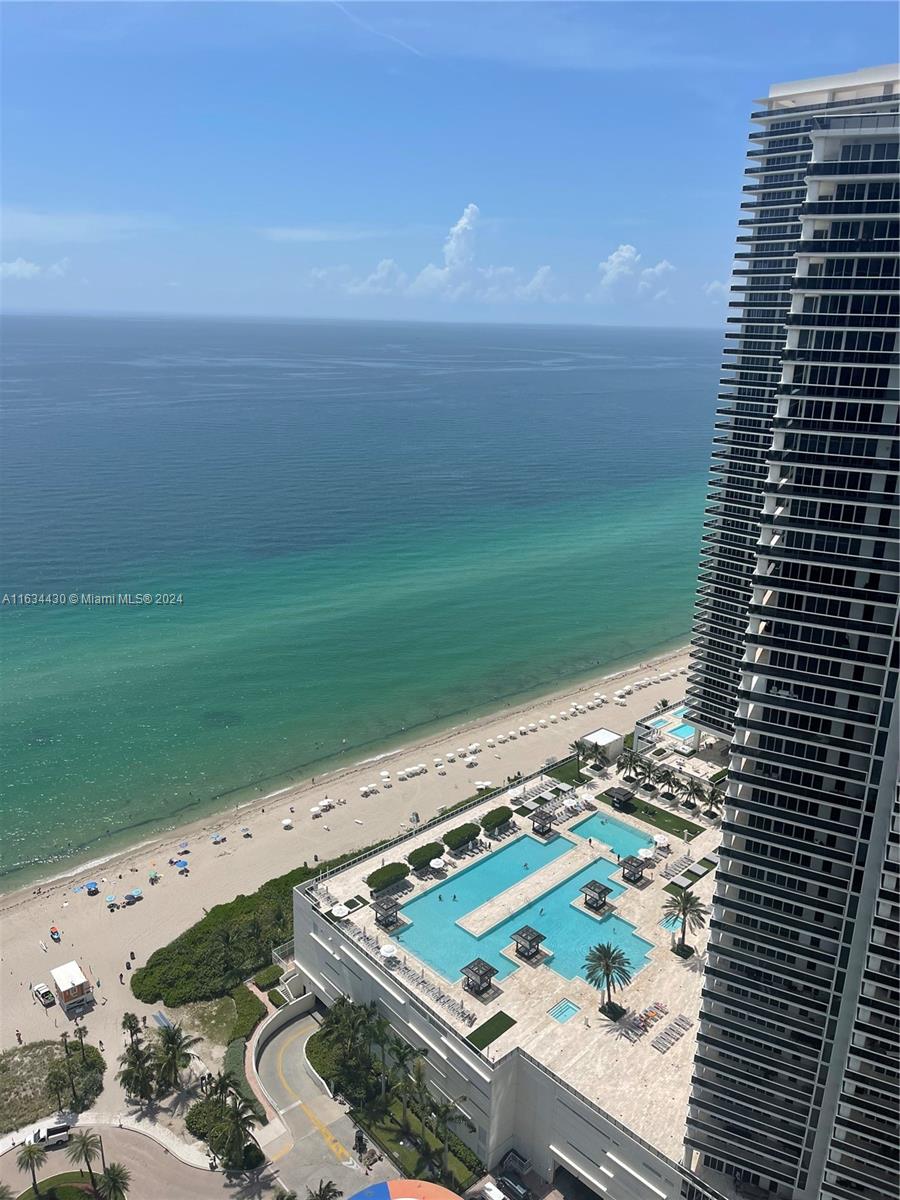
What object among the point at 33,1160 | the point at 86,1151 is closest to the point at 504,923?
the point at 86,1151

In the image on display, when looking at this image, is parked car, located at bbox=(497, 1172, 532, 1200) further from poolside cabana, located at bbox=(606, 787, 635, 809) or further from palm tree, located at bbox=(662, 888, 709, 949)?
poolside cabana, located at bbox=(606, 787, 635, 809)

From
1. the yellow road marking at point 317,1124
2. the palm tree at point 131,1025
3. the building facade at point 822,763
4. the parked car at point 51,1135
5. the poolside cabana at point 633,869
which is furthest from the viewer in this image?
the poolside cabana at point 633,869

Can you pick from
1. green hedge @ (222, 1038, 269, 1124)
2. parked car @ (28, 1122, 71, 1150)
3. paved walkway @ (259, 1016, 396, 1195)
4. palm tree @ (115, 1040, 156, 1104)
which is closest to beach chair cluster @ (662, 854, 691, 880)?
Result: paved walkway @ (259, 1016, 396, 1195)

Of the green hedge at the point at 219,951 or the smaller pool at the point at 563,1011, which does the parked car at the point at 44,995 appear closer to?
the green hedge at the point at 219,951

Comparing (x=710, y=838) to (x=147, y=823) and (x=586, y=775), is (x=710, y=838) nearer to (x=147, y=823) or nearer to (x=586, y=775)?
(x=586, y=775)

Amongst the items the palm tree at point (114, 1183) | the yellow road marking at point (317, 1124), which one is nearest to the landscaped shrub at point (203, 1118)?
the yellow road marking at point (317, 1124)
